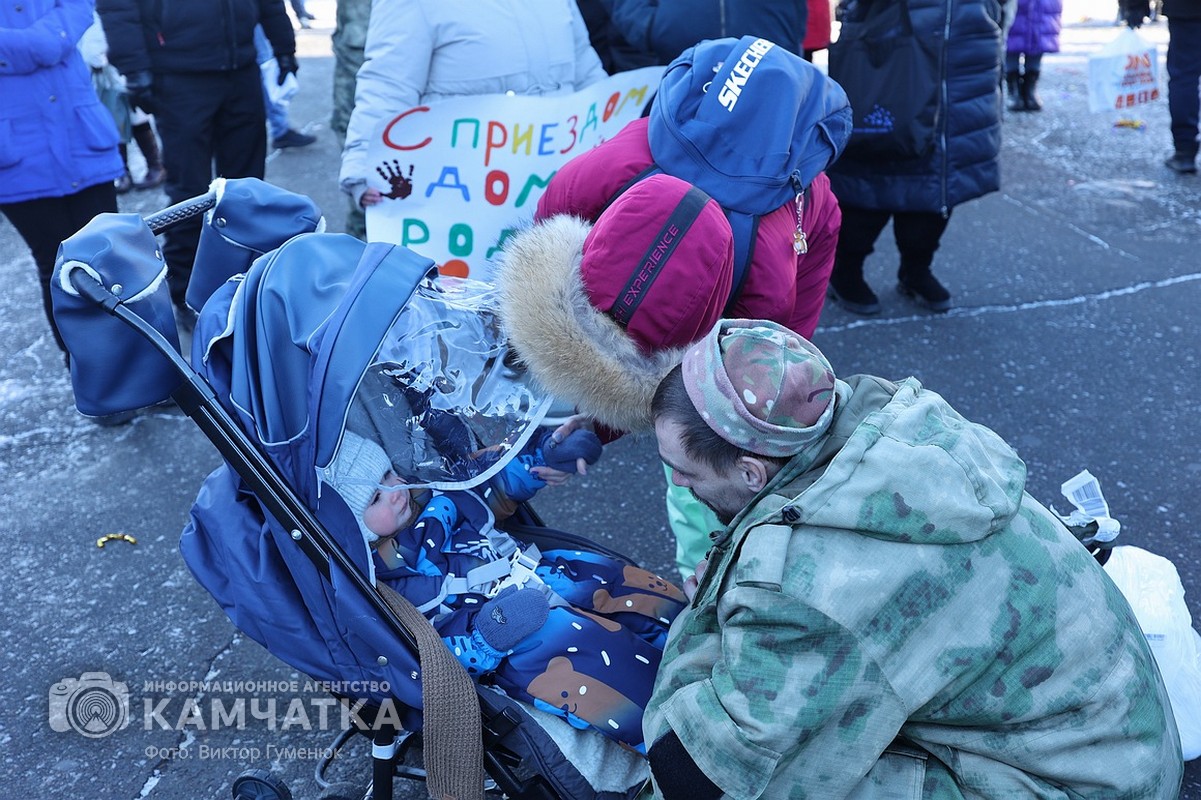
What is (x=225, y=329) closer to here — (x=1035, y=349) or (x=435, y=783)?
(x=435, y=783)

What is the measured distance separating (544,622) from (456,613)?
208 millimetres

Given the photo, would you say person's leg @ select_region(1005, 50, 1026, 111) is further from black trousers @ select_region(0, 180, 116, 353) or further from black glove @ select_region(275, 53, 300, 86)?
black trousers @ select_region(0, 180, 116, 353)

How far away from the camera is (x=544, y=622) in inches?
75.7

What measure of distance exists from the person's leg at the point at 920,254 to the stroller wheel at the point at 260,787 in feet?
10.9

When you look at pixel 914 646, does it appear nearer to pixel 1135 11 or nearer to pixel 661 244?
pixel 661 244

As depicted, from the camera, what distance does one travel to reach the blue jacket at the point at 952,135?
4.07 metres

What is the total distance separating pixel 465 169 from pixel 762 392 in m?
2.04

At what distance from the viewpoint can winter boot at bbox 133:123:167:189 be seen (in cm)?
664

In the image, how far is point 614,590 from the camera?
7.18 feet

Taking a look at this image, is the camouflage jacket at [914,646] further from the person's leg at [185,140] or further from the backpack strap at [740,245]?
the person's leg at [185,140]

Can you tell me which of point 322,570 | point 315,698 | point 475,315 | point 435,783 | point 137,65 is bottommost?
point 315,698

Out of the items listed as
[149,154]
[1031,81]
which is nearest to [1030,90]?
[1031,81]

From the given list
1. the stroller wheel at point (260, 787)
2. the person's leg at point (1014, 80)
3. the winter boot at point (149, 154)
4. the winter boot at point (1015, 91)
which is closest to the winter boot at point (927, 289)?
the stroller wheel at point (260, 787)

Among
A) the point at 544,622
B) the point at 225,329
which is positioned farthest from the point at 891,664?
the point at 225,329
